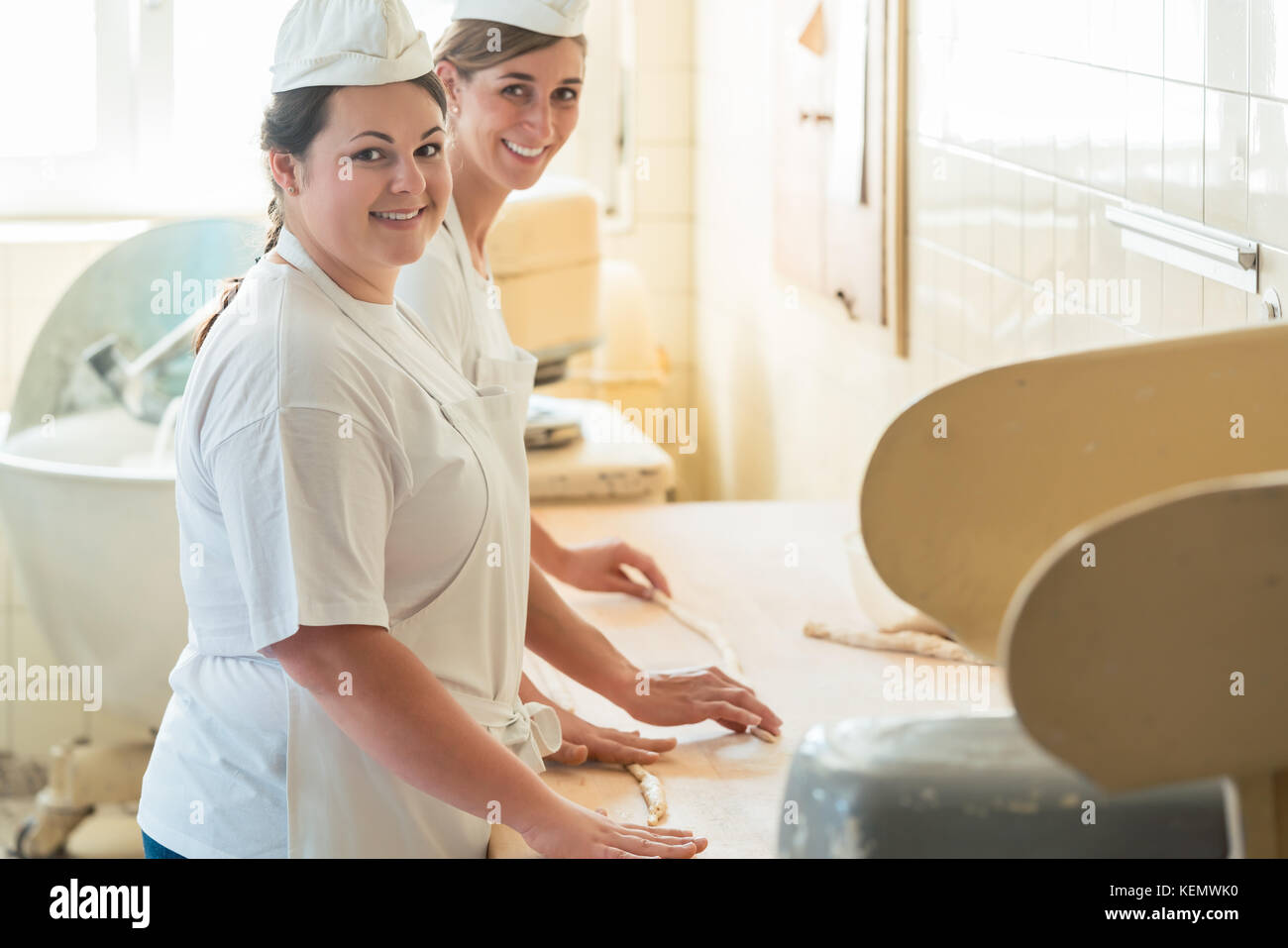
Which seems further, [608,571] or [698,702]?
[608,571]

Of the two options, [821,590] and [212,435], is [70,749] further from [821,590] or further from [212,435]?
[212,435]

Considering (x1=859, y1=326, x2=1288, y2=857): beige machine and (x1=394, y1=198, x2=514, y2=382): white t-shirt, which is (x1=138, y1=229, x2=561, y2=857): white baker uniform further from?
(x1=859, y1=326, x2=1288, y2=857): beige machine

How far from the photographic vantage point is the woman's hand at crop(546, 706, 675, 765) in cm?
111

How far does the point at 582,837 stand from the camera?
86 centimetres

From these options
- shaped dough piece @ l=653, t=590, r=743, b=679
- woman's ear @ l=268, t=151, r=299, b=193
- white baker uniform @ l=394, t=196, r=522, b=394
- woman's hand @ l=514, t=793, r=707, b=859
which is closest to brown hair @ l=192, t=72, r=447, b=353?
woman's ear @ l=268, t=151, r=299, b=193

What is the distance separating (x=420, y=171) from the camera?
35.9 inches

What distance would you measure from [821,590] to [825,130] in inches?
42.8

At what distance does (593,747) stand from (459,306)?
0.38 meters

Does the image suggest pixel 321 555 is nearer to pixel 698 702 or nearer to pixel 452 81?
pixel 698 702

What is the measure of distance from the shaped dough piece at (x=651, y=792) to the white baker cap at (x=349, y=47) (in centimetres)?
55

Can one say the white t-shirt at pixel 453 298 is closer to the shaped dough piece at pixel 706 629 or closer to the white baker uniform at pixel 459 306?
the white baker uniform at pixel 459 306

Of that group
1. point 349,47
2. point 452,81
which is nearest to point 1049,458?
point 349,47

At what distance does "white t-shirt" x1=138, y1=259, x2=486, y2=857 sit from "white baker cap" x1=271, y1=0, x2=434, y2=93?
0.42 ft

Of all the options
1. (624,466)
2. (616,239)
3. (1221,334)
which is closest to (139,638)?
(624,466)
